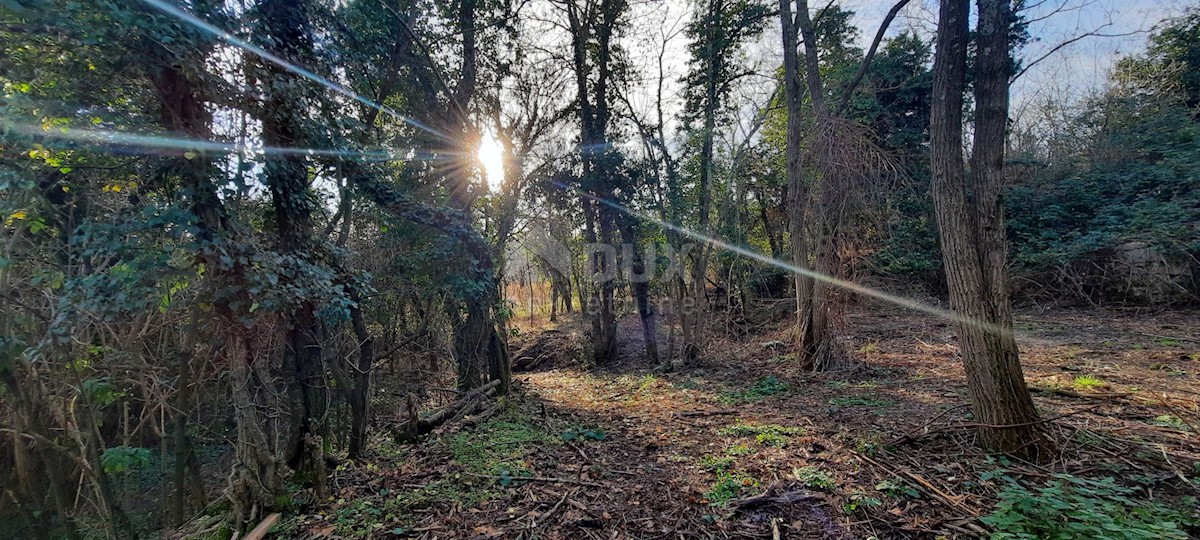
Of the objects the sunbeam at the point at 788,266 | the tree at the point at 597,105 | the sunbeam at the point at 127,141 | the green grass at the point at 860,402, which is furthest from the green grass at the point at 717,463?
the tree at the point at 597,105

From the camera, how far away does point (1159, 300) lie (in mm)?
7902

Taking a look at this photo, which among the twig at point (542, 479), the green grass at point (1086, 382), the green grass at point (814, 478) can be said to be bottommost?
the twig at point (542, 479)

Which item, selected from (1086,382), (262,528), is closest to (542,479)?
(262,528)

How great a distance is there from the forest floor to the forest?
0.03 m

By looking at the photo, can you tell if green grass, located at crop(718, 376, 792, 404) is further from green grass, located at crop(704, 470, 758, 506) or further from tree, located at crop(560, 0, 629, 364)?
tree, located at crop(560, 0, 629, 364)

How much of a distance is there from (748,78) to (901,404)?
7169 mm

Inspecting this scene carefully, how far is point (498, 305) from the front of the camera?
250 inches

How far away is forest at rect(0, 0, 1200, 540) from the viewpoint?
2.55 metres

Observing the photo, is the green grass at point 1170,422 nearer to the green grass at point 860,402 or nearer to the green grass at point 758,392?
the green grass at point 860,402

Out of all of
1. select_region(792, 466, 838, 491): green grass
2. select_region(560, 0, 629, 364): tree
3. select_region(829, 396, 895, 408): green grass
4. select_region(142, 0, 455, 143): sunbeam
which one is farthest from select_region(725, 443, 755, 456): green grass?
select_region(560, 0, 629, 364): tree

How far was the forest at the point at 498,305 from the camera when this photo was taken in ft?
8.37

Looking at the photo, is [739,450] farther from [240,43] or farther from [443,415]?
[240,43]

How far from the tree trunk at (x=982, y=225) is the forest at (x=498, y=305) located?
0.07ft

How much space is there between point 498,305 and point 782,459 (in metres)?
4.27
